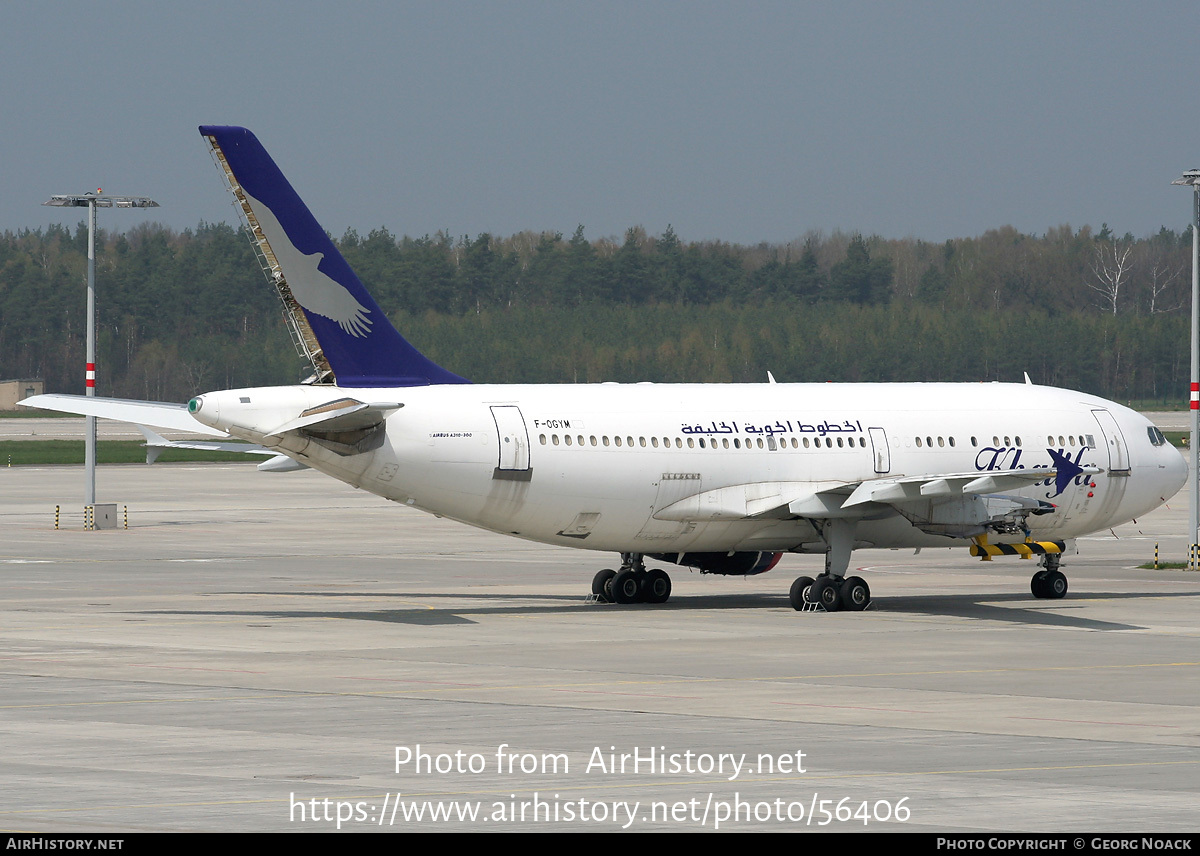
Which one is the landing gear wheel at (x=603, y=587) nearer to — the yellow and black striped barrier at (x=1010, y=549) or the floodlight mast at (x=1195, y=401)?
the yellow and black striped barrier at (x=1010, y=549)

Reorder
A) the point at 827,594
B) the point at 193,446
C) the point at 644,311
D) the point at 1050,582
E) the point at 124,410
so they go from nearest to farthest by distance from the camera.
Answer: the point at 124,410 < the point at 827,594 < the point at 1050,582 < the point at 193,446 < the point at 644,311

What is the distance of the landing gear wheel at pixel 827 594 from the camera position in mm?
35062

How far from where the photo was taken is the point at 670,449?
34938 mm

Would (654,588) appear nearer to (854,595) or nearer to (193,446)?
(854,595)

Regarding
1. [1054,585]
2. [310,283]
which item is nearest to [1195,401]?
[1054,585]

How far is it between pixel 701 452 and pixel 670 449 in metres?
0.69

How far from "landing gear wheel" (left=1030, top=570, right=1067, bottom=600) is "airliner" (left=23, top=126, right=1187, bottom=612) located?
0.15 feet

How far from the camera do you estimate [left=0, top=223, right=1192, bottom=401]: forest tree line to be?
137m

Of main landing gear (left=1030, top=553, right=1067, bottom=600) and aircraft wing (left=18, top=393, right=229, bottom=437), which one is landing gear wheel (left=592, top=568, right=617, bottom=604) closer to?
aircraft wing (left=18, top=393, right=229, bottom=437)

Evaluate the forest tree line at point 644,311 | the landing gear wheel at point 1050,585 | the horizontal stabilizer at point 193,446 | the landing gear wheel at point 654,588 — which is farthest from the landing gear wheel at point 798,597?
the forest tree line at point 644,311

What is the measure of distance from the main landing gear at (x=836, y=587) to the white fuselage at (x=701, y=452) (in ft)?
2.18
